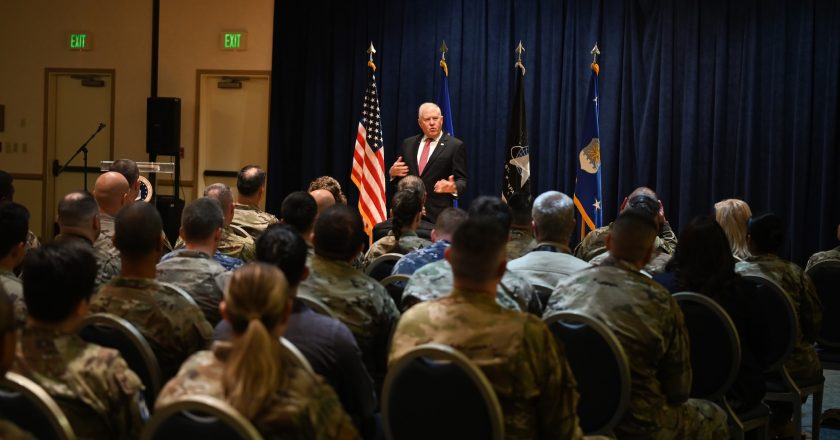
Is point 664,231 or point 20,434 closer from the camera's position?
point 20,434

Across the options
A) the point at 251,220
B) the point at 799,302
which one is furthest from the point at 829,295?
the point at 251,220

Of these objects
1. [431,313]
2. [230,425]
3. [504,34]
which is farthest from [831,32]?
[230,425]

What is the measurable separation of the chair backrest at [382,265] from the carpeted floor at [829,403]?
2355mm

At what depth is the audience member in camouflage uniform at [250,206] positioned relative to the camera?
5.76 meters

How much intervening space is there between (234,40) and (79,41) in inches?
81.5

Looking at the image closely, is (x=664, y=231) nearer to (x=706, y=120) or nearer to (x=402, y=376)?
(x=706, y=120)

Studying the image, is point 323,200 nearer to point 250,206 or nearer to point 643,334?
point 250,206

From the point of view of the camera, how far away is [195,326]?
301 cm

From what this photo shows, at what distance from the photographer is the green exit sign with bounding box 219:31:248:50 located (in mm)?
10734

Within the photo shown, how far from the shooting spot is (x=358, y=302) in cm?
326

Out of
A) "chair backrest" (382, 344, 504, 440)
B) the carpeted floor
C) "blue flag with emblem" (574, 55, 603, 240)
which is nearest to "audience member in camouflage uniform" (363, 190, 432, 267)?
the carpeted floor

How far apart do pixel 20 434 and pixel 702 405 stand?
237cm

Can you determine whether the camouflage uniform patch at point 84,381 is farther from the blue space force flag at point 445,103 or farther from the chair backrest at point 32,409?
the blue space force flag at point 445,103

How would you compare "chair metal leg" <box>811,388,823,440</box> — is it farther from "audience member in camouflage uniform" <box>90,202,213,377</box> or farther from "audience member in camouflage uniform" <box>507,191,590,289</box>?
"audience member in camouflage uniform" <box>90,202,213,377</box>
